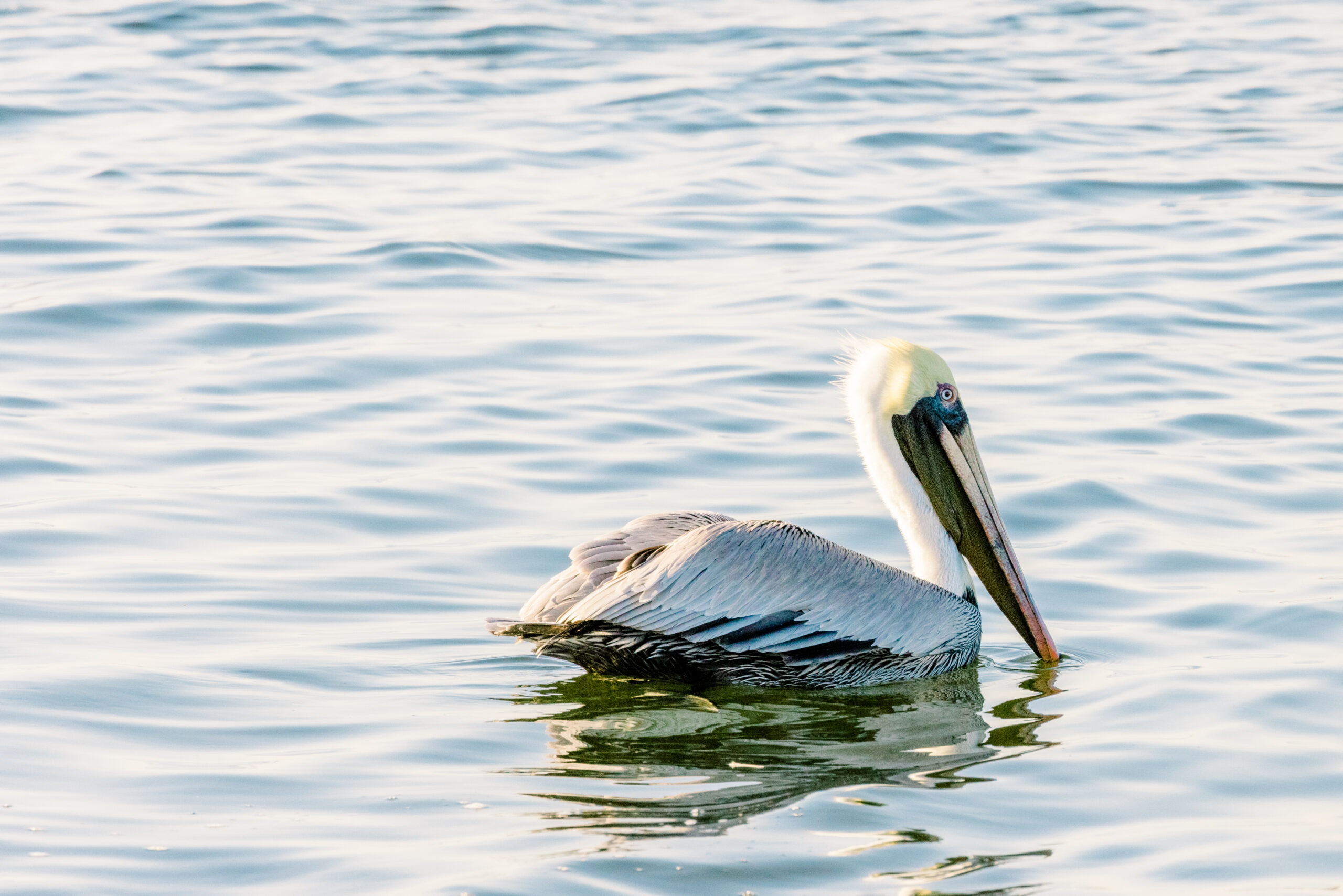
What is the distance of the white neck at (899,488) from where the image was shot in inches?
216

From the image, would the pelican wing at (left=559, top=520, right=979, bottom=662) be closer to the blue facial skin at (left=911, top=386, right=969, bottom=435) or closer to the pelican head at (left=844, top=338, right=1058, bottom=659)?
the pelican head at (left=844, top=338, right=1058, bottom=659)

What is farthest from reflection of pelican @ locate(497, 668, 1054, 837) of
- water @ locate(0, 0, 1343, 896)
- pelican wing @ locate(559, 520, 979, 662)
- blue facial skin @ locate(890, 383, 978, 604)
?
blue facial skin @ locate(890, 383, 978, 604)

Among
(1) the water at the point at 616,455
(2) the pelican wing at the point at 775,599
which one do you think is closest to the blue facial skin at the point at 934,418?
(2) the pelican wing at the point at 775,599

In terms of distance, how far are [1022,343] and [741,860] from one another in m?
5.19

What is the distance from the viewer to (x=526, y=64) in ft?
51.3

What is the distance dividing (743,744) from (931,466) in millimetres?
1373

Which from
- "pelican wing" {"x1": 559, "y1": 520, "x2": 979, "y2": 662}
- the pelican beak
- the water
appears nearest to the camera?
the water

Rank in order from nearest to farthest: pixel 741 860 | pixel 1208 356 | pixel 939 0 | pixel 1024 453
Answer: pixel 741 860 < pixel 1024 453 < pixel 1208 356 < pixel 939 0

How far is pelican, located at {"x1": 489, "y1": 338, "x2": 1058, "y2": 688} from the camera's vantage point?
478cm

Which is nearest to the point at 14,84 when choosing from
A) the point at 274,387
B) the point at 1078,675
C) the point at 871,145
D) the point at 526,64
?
the point at 526,64

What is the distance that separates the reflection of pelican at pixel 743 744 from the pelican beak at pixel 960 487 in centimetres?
36

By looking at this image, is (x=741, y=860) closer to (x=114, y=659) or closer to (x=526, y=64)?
(x=114, y=659)

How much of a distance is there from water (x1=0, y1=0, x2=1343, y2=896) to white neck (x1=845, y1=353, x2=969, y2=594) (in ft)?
1.03

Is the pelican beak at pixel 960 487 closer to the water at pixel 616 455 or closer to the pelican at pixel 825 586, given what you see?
the pelican at pixel 825 586
